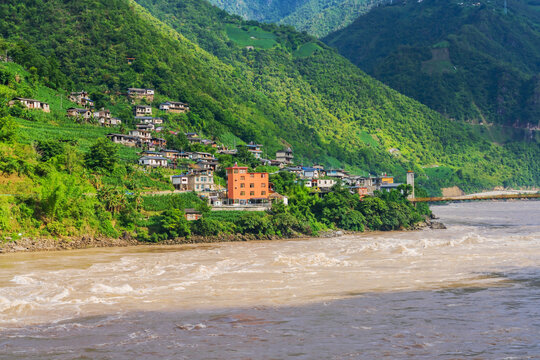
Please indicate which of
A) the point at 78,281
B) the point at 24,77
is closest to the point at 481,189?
the point at 24,77

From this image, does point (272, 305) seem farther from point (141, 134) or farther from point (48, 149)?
point (141, 134)

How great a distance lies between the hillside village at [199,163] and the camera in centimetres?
6344

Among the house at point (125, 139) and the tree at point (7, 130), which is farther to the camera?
the house at point (125, 139)

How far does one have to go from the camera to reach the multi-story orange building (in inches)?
2477

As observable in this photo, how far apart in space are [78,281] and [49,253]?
13.6 m

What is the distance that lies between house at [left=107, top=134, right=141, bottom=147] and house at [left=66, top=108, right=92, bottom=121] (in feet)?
22.5

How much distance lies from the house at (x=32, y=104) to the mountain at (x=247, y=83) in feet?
26.8

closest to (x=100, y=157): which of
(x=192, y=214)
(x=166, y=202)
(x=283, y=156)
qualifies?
(x=166, y=202)

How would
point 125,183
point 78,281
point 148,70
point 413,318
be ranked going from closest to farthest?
point 413,318 → point 78,281 → point 125,183 → point 148,70

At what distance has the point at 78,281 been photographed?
107 ft

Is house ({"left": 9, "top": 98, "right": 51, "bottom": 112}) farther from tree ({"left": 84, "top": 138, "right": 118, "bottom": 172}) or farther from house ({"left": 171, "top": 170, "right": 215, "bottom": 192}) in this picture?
house ({"left": 171, "top": 170, "right": 215, "bottom": 192})

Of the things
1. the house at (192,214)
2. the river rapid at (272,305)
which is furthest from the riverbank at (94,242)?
the house at (192,214)

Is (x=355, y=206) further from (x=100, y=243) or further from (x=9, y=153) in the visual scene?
(x=9, y=153)

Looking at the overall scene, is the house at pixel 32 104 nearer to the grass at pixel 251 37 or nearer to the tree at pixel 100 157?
the tree at pixel 100 157
